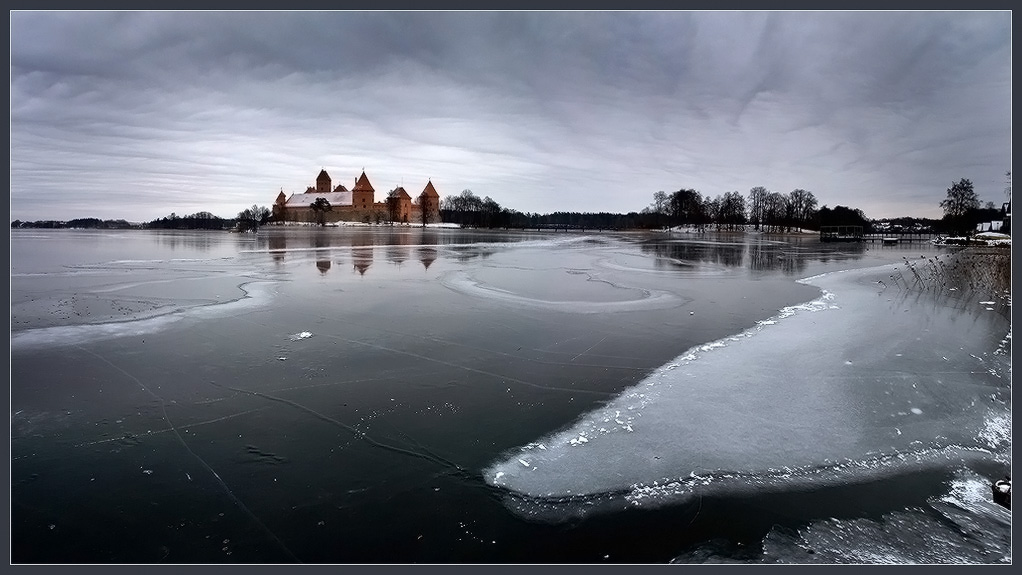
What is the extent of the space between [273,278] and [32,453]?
1242 cm

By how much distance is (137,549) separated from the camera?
11.0ft

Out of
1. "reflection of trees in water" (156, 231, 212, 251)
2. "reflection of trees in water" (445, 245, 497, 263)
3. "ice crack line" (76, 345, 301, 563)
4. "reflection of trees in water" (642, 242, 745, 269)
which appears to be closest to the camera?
"ice crack line" (76, 345, 301, 563)

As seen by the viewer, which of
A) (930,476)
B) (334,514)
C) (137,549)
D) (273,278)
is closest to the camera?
(137,549)

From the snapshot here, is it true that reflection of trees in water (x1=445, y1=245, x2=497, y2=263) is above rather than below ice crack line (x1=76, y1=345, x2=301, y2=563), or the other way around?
above

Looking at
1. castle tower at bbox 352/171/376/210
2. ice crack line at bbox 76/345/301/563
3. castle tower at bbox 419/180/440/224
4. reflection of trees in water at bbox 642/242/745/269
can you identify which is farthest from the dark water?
castle tower at bbox 352/171/376/210

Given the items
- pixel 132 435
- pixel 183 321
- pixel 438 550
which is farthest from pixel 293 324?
pixel 438 550

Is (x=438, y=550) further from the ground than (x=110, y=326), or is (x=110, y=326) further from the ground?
(x=110, y=326)

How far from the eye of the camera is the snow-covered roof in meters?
132

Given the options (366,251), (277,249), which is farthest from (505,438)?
(277,249)

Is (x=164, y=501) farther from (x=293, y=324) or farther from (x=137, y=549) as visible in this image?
(x=293, y=324)

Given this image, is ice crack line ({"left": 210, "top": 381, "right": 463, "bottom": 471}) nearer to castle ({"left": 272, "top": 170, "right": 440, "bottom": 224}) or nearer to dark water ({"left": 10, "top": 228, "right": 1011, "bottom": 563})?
dark water ({"left": 10, "top": 228, "right": 1011, "bottom": 563})

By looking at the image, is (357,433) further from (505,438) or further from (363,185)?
(363,185)

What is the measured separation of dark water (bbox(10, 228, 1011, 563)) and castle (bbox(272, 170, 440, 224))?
116m

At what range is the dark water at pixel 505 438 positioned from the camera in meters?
3.49
